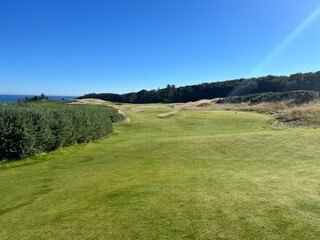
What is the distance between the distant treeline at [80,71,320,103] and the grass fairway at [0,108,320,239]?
82.6 meters

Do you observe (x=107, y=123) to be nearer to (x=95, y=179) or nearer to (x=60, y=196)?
(x=95, y=179)

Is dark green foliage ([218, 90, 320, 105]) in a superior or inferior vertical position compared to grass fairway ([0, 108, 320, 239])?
superior

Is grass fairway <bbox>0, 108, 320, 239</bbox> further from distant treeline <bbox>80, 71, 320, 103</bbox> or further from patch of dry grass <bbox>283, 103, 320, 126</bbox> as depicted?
distant treeline <bbox>80, 71, 320, 103</bbox>

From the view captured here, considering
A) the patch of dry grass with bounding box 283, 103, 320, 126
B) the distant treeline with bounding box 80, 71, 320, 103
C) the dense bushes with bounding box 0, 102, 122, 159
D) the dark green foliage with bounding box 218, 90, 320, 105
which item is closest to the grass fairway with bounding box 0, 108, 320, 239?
the dense bushes with bounding box 0, 102, 122, 159

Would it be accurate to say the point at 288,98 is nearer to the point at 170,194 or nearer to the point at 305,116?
the point at 305,116

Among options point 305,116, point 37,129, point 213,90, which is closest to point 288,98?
point 305,116

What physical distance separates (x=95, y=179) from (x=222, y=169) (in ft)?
15.4

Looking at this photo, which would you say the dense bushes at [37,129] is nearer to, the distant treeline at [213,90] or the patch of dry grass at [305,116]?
the patch of dry grass at [305,116]

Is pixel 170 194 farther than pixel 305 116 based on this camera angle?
No

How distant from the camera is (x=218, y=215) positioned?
266 inches

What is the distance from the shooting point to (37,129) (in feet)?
58.6

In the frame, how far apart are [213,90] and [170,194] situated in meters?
104

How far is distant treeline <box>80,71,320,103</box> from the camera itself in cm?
9562

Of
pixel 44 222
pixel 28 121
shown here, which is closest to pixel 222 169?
pixel 44 222
